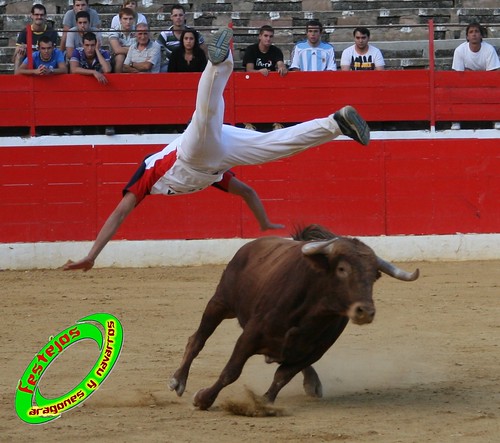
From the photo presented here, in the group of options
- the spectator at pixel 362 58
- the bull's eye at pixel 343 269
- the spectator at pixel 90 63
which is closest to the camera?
Result: the bull's eye at pixel 343 269

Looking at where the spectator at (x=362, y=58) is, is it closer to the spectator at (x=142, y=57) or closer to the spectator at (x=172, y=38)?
the spectator at (x=172, y=38)

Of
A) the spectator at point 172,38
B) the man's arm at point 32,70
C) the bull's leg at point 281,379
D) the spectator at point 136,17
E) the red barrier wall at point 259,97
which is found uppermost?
the spectator at point 136,17

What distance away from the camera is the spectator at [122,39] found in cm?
1333

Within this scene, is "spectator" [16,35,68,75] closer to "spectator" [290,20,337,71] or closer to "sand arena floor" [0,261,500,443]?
"sand arena floor" [0,261,500,443]

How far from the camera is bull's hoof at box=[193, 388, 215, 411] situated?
21.4 feet

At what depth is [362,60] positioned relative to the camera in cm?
1357

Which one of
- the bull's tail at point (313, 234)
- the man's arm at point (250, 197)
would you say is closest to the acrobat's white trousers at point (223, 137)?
the man's arm at point (250, 197)

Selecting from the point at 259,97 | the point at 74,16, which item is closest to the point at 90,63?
the point at 74,16

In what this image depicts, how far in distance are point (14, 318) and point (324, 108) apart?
5.05 m

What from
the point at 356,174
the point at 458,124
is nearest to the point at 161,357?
the point at 356,174

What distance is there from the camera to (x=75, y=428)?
6.01 meters

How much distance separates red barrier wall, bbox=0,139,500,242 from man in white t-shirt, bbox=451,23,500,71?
111cm

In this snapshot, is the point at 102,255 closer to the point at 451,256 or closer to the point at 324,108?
the point at 324,108

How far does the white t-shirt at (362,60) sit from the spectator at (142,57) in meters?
2.32
